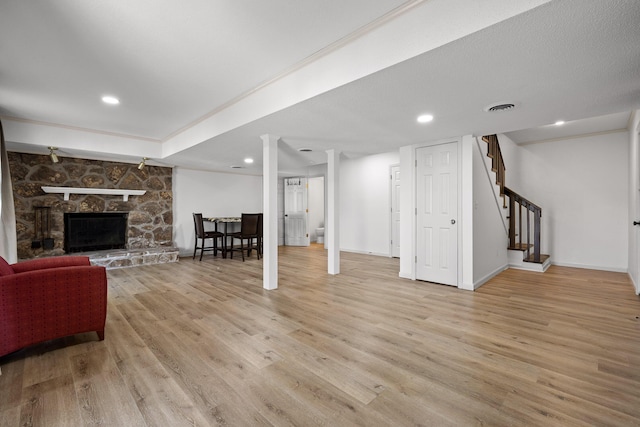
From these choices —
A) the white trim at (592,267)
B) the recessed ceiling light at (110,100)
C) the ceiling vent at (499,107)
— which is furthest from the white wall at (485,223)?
the recessed ceiling light at (110,100)

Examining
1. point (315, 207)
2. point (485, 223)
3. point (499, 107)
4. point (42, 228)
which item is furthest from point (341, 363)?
point (315, 207)

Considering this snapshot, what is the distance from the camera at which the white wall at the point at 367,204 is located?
6508 mm

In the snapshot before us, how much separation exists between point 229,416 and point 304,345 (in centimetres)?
86

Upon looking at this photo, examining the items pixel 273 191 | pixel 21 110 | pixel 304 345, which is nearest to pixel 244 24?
pixel 273 191

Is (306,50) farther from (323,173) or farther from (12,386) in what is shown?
(323,173)

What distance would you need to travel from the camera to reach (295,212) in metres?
8.52

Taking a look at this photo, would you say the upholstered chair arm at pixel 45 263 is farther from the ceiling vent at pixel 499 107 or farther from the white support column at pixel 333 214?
the ceiling vent at pixel 499 107

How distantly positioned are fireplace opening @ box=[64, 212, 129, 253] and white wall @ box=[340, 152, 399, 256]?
5076mm

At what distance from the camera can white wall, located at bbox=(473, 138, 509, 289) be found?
3.91 meters

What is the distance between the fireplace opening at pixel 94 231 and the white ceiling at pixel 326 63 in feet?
7.12

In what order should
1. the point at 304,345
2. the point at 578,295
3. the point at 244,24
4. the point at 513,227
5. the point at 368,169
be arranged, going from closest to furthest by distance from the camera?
the point at 244,24
the point at 304,345
the point at 578,295
the point at 513,227
the point at 368,169

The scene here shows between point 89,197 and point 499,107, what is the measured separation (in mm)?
6942

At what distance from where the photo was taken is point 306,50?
2344 mm

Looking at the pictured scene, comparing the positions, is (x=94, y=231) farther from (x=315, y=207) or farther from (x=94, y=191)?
(x=315, y=207)
